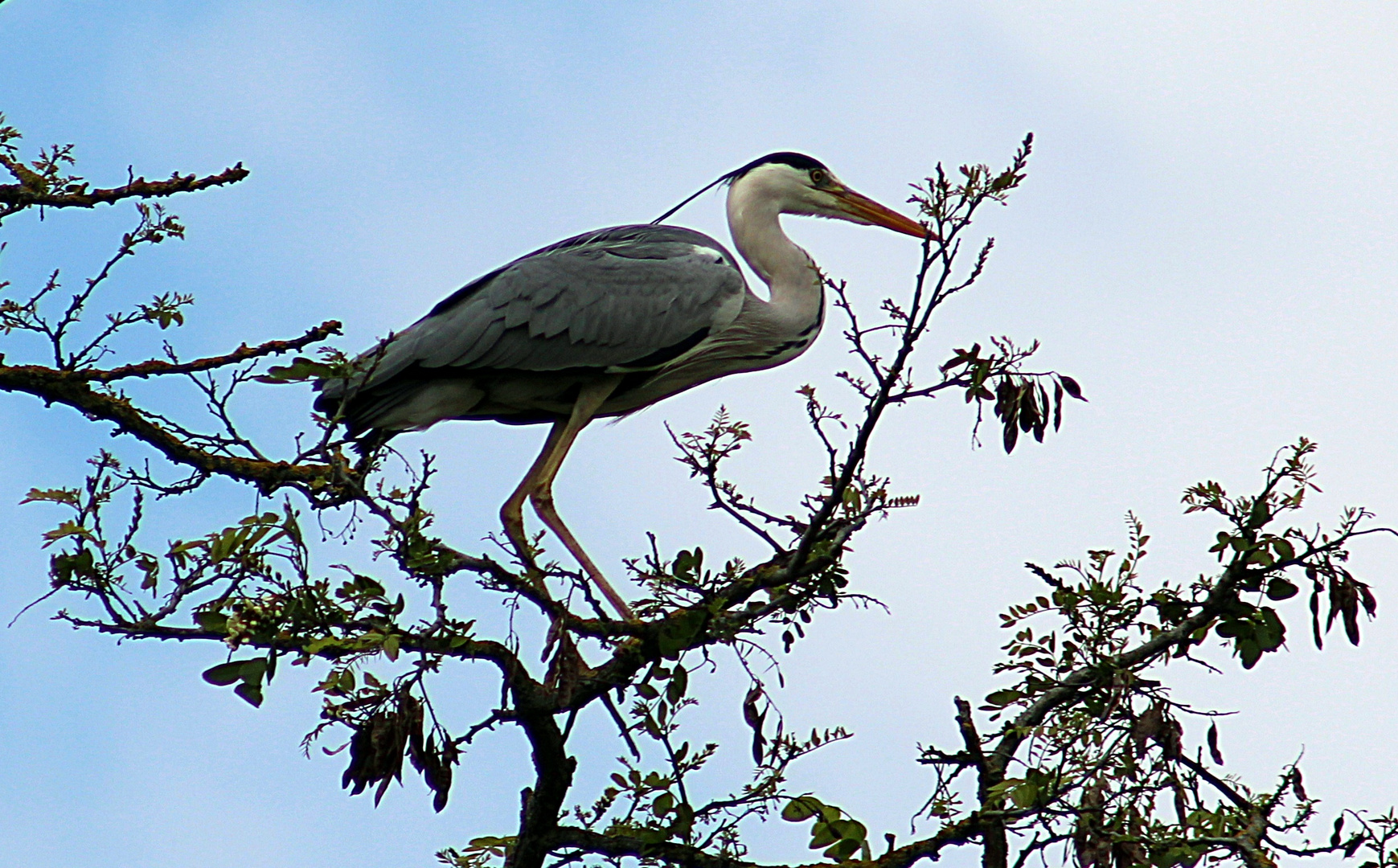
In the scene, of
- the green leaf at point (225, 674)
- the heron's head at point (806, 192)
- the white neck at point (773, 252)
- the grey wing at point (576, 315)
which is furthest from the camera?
the heron's head at point (806, 192)

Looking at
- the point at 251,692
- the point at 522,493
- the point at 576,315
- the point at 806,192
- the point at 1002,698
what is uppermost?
the point at 806,192

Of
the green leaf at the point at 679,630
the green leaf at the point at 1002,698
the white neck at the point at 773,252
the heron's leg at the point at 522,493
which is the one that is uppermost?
the white neck at the point at 773,252

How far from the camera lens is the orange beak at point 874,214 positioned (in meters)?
6.65

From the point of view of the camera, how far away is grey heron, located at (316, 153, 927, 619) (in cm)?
543

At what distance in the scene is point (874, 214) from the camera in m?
6.66

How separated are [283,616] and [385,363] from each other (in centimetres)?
230

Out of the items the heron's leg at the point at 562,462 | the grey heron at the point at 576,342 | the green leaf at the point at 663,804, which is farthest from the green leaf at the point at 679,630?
the heron's leg at the point at 562,462

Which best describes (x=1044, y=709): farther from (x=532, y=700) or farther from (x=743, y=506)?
(x=532, y=700)

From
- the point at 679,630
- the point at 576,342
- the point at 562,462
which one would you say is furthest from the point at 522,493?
the point at 679,630

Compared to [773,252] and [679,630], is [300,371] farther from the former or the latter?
[773,252]

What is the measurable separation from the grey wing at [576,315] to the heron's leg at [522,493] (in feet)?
1.34

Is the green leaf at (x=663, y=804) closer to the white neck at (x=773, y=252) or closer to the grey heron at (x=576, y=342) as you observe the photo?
the grey heron at (x=576, y=342)

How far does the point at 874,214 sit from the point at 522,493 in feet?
7.17

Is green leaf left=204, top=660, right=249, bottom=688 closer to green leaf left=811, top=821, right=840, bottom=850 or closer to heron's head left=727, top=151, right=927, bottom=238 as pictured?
green leaf left=811, top=821, right=840, bottom=850
